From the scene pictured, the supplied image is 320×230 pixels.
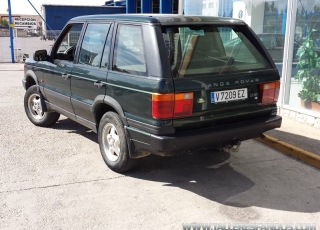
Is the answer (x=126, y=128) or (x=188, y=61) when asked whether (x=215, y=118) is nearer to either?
(x=188, y=61)

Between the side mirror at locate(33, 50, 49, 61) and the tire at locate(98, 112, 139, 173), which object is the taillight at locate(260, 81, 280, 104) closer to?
the tire at locate(98, 112, 139, 173)

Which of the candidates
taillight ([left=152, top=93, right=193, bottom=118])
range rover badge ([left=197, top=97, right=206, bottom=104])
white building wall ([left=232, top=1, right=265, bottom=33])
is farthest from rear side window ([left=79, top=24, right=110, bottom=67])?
white building wall ([left=232, top=1, right=265, bottom=33])

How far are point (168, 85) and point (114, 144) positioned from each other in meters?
1.23

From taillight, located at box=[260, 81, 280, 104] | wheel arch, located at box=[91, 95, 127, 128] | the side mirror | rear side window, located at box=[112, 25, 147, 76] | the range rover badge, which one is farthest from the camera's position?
the side mirror

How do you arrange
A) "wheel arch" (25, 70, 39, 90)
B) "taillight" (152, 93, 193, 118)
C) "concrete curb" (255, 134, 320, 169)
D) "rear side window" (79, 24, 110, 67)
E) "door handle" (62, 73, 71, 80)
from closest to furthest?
"taillight" (152, 93, 193, 118) → "rear side window" (79, 24, 110, 67) → "concrete curb" (255, 134, 320, 169) → "door handle" (62, 73, 71, 80) → "wheel arch" (25, 70, 39, 90)

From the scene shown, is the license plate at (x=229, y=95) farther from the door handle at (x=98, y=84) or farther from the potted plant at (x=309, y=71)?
the potted plant at (x=309, y=71)

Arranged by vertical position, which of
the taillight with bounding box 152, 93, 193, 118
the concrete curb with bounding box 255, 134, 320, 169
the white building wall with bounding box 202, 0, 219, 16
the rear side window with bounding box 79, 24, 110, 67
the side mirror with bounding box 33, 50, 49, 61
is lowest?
the concrete curb with bounding box 255, 134, 320, 169

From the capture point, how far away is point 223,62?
13.4 ft

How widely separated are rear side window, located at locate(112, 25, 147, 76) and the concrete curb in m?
1.73

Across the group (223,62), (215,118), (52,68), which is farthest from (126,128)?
(52,68)

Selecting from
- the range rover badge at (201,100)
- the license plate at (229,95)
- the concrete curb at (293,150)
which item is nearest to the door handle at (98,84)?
the range rover badge at (201,100)

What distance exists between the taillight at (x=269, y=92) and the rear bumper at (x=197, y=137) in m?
0.24

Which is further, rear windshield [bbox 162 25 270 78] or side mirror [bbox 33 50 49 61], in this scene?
side mirror [bbox 33 50 49 61]

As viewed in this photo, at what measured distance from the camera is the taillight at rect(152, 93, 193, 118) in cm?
357
